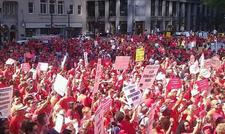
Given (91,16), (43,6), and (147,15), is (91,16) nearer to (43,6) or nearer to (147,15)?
(147,15)

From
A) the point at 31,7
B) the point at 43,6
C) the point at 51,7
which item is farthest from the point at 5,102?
the point at 51,7

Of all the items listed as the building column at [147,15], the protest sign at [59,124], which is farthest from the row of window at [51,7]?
the protest sign at [59,124]

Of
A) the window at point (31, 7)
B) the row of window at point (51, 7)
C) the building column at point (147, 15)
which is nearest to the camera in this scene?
the window at point (31, 7)

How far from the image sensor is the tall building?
65.7m

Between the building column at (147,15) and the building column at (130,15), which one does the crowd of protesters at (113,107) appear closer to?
the building column at (130,15)

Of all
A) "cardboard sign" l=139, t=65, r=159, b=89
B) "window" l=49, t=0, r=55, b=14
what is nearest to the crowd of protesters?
"cardboard sign" l=139, t=65, r=159, b=89

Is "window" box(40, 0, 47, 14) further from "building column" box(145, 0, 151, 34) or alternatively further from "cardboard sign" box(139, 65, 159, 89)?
"cardboard sign" box(139, 65, 159, 89)

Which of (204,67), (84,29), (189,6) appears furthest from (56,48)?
(189,6)

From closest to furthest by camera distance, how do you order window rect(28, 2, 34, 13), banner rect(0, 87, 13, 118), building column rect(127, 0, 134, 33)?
banner rect(0, 87, 13, 118) → window rect(28, 2, 34, 13) → building column rect(127, 0, 134, 33)

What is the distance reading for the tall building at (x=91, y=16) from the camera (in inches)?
2586

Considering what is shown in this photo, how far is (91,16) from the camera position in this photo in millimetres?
82250

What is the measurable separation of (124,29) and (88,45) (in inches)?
1748

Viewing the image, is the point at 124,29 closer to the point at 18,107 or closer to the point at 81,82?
the point at 81,82

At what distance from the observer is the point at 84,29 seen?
77.9m
